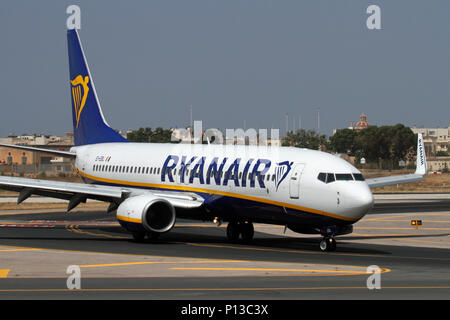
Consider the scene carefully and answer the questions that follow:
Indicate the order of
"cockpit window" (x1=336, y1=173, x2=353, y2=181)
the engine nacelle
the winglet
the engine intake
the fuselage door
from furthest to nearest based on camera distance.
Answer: the winglet
the engine intake
the engine nacelle
the fuselage door
"cockpit window" (x1=336, y1=173, x2=353, y2=181)

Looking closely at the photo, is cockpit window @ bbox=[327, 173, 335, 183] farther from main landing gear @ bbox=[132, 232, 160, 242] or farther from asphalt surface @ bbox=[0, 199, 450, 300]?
main landing gear @ bbox=[132, 232, 160, 242]

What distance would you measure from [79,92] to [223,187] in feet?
54.5

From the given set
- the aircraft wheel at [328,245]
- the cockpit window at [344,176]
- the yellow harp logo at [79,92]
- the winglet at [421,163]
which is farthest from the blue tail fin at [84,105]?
the cockpit window at [344,176]

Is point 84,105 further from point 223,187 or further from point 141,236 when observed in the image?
point 223,187

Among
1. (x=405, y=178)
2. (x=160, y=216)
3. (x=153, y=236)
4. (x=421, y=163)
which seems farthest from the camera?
(x=421, y=163)

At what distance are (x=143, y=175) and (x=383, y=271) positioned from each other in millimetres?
18018

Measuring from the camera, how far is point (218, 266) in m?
29.1

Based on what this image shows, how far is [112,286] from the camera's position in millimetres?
23609

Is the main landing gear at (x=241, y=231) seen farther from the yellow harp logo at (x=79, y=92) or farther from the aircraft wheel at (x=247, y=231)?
the yellow harp logo at (x=79, y=92)

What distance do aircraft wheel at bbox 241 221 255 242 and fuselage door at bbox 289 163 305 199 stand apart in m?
5.47

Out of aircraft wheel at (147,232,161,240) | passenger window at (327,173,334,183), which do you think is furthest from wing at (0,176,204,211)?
passenger window at (327,173,334,183)

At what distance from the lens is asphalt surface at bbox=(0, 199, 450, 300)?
22.3m

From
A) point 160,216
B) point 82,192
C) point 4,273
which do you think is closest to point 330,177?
point 160,216
